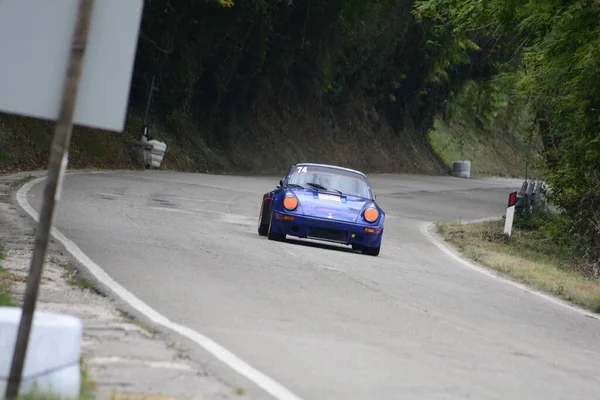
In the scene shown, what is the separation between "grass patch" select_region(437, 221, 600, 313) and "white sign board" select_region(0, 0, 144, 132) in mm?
8984

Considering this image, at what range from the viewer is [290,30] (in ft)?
146

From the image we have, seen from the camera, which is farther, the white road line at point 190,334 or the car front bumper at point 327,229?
the car front bumper at point 327,229

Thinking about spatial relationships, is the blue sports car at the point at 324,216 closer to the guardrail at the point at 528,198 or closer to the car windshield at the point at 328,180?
the car windshield at the point at 328,180

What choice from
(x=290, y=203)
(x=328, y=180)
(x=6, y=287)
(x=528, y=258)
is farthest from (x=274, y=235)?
(x=6, y=287)

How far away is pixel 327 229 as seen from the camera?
16.8 metres

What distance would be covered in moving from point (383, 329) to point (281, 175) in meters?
35.1

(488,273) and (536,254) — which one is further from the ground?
(536,254)

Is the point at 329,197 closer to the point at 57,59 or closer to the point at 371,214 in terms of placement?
the point at 371,214

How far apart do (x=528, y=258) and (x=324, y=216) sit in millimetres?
5107

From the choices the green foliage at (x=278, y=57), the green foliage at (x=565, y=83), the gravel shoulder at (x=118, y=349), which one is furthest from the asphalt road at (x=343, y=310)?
the green foliage at (x=278, y=57)

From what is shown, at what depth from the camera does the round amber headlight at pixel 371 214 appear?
16953 millimetres

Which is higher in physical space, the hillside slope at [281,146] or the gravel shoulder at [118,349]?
the hillside slope at [281,146]

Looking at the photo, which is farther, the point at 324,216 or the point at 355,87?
the point at 355,87

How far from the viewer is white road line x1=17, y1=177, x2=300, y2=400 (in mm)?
6902
